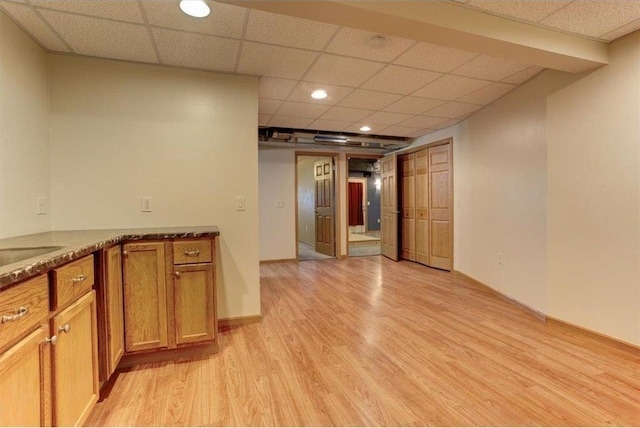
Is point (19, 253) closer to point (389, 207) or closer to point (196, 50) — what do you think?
point (196, 50)

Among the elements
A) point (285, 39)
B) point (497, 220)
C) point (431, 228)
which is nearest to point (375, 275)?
point (431, 228)

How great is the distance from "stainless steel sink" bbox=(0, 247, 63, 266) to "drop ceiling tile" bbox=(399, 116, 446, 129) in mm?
3954

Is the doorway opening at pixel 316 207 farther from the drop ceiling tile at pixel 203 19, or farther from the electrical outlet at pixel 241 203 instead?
the drop ceiling tile at pixel 203 19

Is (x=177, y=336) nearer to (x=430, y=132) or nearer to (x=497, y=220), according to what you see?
(x=497, y=220)

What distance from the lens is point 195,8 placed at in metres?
1.79

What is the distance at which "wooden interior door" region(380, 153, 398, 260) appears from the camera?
573 centimetres

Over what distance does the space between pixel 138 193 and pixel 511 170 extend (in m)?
3.58

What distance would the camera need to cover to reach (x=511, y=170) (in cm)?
326

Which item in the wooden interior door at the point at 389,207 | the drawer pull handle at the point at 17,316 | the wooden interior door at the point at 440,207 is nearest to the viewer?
the drawer pull handle at the point at 17,316

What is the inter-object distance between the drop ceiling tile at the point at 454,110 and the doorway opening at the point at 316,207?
2433mm

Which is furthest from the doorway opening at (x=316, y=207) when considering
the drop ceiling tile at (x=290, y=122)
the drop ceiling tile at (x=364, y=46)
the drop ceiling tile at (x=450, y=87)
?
the drop ceiling tile at (x=364, y=46)

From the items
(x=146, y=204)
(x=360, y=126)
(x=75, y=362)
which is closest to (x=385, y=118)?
(x=360, y=126)

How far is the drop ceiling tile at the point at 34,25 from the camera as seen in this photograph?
1.78 metres

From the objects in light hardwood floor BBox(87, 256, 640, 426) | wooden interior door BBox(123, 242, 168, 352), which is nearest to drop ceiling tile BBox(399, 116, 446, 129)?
light hardwood floor BBox(87, 256, 640, 426)
